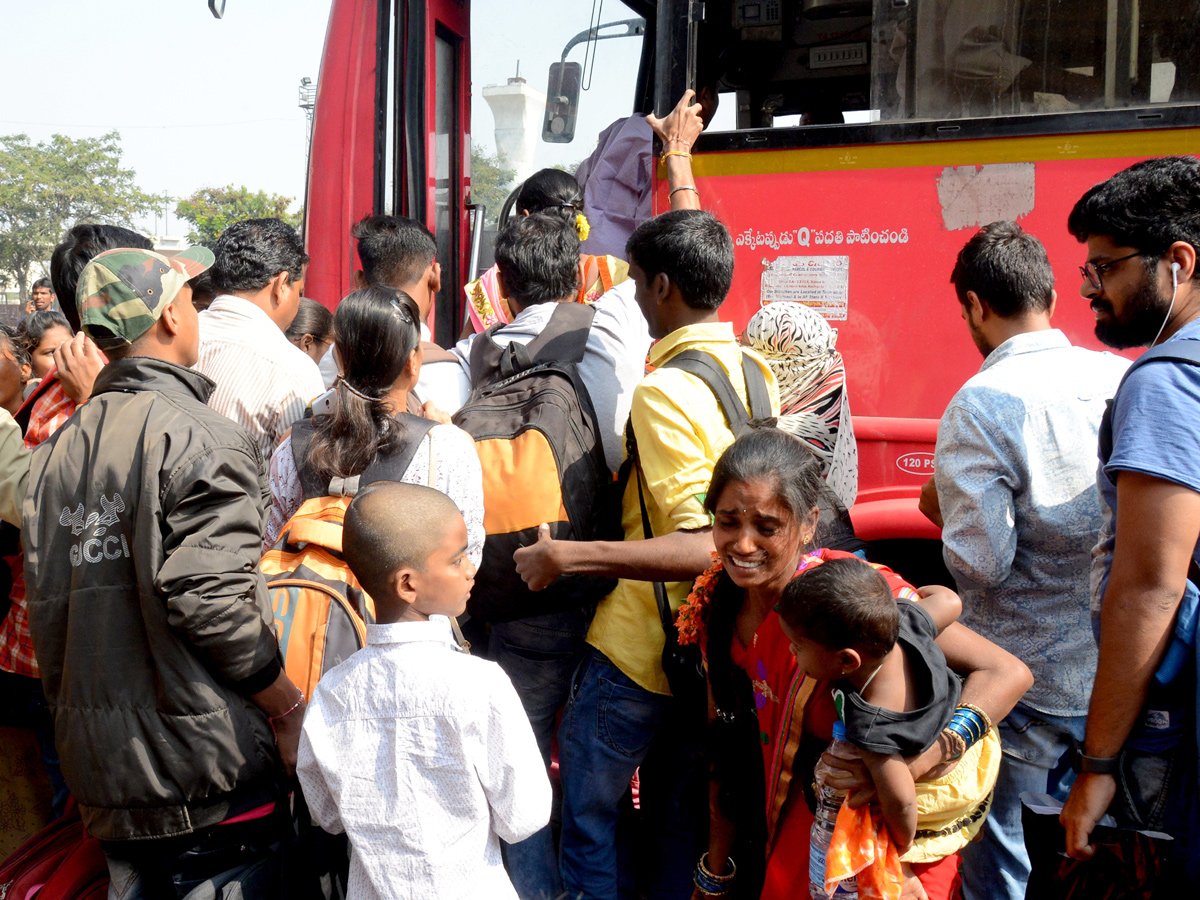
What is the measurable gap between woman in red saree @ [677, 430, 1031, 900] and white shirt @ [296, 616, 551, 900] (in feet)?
1.62

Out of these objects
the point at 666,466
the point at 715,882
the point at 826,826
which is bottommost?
the point at 715,882

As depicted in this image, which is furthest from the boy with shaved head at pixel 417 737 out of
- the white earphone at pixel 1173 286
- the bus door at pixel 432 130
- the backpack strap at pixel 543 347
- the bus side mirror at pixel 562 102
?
the bus side mirror at pixel 562 102

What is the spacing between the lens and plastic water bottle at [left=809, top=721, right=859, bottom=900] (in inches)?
64.4

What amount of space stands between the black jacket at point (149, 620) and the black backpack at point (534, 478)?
1.89ft

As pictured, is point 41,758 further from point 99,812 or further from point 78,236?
point 78,236

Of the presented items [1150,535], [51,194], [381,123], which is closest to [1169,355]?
[1150,535]

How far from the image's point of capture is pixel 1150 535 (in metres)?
1.55

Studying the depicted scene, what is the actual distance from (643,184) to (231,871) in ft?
9.58

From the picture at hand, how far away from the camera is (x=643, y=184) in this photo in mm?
3814

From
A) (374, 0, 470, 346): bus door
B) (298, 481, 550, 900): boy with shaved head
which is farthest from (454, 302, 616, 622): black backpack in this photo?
(374, 0, 470, 346): bus door

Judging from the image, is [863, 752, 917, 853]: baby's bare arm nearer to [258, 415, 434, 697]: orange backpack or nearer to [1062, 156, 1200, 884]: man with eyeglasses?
[1062, 156, 1200, 884]: man with eyeglasses

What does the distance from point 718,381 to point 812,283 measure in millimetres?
987

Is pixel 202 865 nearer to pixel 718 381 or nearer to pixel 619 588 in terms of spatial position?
pixel 619 588

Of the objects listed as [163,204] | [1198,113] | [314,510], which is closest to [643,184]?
[1198,113]
